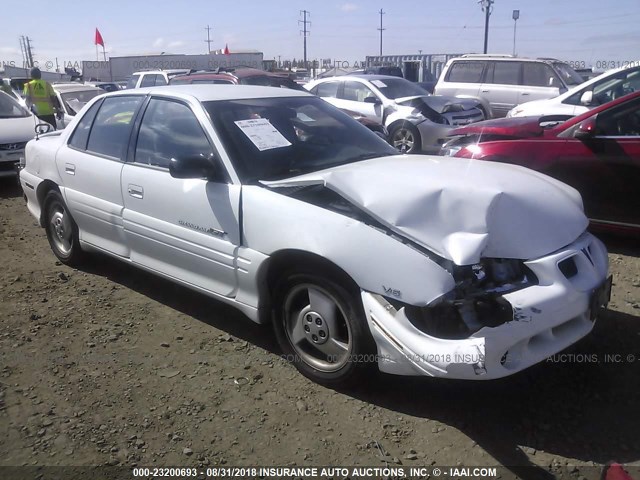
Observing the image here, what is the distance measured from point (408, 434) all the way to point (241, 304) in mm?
1274

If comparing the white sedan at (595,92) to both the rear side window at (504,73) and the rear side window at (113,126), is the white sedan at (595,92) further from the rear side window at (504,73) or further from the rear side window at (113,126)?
the rear side window at (113,126)

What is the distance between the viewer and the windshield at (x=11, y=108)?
32.8 ft

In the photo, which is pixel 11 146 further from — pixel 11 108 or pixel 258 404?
pixel 258 404

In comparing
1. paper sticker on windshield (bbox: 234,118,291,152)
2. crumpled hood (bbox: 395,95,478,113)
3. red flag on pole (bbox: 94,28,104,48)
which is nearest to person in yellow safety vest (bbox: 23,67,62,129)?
crumpled hood (bbox: 395,95,478,113)

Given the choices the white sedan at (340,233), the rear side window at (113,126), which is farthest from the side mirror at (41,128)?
the white sedan at (340,233)

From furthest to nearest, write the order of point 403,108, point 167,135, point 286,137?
point 403,108, point 167,135, point 286,137

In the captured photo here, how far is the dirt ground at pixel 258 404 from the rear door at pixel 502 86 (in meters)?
9.37

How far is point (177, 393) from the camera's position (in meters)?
3.29

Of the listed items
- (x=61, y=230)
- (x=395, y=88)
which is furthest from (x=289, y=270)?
(x=395, y=88)

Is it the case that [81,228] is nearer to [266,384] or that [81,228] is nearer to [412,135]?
[266,384]

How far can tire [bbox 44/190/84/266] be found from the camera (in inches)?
200

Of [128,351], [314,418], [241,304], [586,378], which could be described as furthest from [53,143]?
[586,378]

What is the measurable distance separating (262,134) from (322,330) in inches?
53.6

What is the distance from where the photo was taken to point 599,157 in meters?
5.05
